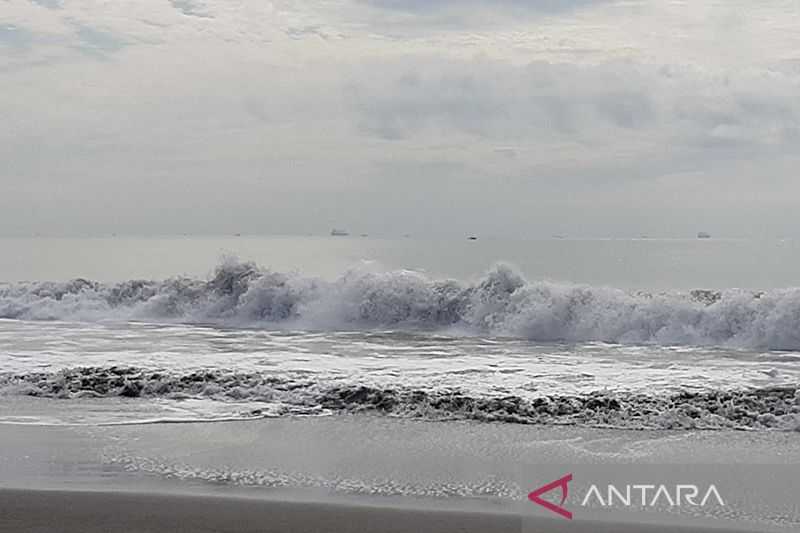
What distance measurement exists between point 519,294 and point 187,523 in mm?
13609

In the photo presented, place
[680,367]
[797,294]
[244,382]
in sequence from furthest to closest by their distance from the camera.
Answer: [797,294] < [680,367] < [244,382]

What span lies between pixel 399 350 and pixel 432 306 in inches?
198

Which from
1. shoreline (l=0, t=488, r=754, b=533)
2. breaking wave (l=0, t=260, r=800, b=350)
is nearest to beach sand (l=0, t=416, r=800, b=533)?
shoreline (l=0, t=488, r=754, b=533)

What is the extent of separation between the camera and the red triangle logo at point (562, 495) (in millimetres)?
5731

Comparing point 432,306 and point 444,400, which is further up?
point 432,306

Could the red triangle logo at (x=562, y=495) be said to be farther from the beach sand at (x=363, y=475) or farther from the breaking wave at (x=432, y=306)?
the breaking wave at (x=432, y=306)

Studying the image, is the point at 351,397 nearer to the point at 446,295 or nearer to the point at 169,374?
the point at 169,374

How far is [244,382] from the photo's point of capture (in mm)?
10281

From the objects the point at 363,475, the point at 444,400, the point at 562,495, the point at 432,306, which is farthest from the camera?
the point at 432,306

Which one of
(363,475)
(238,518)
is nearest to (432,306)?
(363,475)

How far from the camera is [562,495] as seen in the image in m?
6.13

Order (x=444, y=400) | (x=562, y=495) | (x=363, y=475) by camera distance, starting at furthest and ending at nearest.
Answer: (x=444, y=400) < (x=363, y=475) < (x=562, y=495)

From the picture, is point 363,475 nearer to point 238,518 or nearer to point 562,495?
point 238,518

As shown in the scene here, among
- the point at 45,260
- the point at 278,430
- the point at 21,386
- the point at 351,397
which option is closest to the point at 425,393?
the point at 351,397
